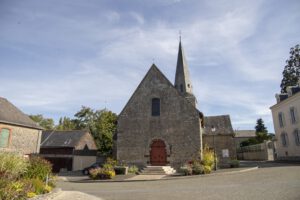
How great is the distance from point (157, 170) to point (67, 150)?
1543 cm

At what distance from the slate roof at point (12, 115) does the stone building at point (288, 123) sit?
27.7m

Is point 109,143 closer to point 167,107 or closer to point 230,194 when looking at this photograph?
point 167,107

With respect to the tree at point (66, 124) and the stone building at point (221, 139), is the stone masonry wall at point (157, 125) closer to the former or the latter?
the stone building at point (221, 139)

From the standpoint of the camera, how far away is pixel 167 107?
21.3 meters

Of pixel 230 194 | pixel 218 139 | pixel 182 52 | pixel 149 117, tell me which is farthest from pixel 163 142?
pixel 182 52

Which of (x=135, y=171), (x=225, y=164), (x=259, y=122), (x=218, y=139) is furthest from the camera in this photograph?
(x=259, y=122)

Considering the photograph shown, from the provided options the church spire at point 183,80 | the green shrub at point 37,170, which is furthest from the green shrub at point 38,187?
the church spire at point 183,80

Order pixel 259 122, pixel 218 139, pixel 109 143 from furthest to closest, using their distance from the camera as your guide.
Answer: pixel 259 122 < pixel 109 143 < pixel 218 139

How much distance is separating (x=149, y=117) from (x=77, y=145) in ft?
43.2

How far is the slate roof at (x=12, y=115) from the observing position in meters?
20.8

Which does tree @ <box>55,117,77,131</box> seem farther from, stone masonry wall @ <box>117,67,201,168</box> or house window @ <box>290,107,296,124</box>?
house window @ <box>290,107,296,124</box>

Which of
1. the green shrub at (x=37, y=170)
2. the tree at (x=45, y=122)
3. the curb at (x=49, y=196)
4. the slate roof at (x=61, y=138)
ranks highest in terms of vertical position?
the tree at (x=45, y=122)

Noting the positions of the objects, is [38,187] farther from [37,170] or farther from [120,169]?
[120,169]

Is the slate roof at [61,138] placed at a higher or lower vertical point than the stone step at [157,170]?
higher
